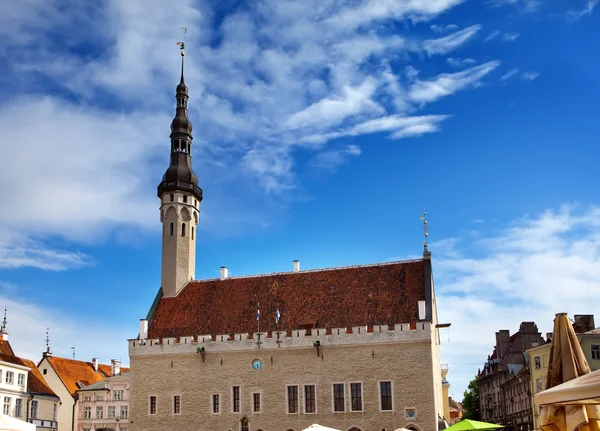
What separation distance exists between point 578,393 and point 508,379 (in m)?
51.2

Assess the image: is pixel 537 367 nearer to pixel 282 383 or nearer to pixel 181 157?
pixel 282 383

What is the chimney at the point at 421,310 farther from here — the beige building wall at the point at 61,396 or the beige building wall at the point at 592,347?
the beige building wall at the point at 61,396

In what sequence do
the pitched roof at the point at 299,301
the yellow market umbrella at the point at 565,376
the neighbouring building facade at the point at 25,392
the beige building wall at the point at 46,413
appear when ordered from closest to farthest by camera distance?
the yellow market umbrella at the point at 565,376
the pitched roof at the point at 299,301
the neighbouring building facade at the point at 25,392
the beige building wall at the point at 46,413

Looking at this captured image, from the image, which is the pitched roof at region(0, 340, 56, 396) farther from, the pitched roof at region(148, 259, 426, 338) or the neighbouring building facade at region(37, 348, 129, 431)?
the pitched roof at region(148, 259, 426, 338)

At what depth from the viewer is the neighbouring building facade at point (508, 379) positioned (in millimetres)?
51781

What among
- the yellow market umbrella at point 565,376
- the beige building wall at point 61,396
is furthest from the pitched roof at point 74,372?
the yellow market umbrella at point 565,376

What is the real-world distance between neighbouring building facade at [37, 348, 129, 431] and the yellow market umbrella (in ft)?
150

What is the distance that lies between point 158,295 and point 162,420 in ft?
26.3

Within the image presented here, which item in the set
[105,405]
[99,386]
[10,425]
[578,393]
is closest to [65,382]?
[99,386]

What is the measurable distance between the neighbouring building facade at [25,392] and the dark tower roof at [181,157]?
14.1m

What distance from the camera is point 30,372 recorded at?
→ 47312 mm

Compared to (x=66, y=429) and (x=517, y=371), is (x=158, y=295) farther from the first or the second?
(x=517, y=371)

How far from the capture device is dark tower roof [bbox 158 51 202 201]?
45.8 metres

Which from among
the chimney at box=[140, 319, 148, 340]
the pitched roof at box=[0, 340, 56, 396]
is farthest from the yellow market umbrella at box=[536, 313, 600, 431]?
the pitched roof at box=[0, 340, 56, 396]
